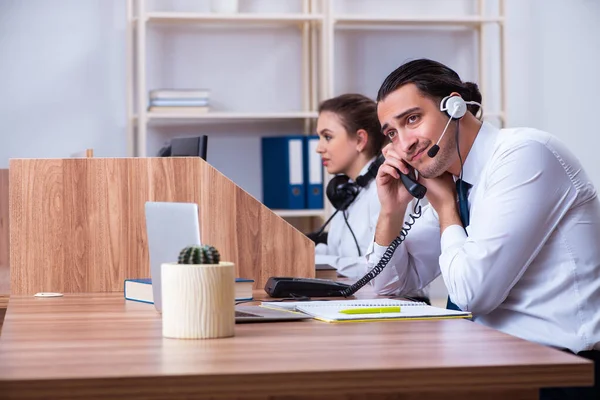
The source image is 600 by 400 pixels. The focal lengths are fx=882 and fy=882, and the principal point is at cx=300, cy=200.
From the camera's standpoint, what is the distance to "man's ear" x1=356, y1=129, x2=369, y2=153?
137 inches

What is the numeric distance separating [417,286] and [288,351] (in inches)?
45.5

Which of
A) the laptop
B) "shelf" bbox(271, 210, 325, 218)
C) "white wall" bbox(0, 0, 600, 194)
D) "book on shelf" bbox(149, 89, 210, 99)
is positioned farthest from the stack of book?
the laptop

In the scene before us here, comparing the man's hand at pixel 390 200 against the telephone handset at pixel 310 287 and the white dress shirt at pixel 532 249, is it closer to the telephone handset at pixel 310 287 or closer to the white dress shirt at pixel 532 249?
the telephone handset at pixel 310 287

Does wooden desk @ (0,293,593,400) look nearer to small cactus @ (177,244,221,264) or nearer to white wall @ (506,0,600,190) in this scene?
small cactus @ (177,244,221,264)

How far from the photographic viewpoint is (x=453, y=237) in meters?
1.85

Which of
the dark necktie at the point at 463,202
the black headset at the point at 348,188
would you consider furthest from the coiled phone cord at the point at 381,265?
the black headset at the point at 348,188

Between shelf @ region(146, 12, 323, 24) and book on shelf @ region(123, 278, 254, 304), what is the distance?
2385 mm

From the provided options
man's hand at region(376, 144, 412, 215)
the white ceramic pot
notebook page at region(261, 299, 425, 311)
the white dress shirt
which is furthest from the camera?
man's hand at region(376, 144, 412, 215)

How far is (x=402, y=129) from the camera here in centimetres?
206

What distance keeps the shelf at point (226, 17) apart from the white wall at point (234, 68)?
0.68 ft

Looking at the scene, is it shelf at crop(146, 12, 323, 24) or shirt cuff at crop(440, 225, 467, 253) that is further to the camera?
shelf at crop(146, 12, 323, 24)

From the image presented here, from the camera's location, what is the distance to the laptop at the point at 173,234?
1.44 metres

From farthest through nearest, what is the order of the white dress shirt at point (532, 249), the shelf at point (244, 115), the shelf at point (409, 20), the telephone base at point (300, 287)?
the shelf at point (409, 20) → the shelf at point (244, 115) → the telephone base at point (300, 287) → the white dress shirt at point (532, 249)

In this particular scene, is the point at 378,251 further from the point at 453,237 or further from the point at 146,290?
the point at 146,290
